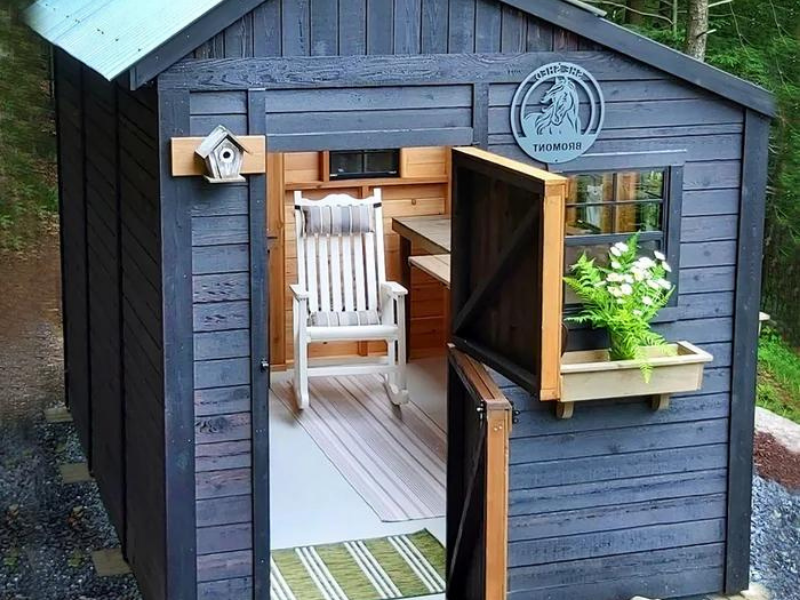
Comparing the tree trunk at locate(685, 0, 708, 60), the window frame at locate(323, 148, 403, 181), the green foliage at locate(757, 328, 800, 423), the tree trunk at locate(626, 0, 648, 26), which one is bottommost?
the green foliage at locate(757, 328, 800, 423)

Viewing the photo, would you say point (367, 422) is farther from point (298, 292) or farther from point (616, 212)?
point (616, 212)

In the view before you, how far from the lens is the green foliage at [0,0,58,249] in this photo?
1295 cm

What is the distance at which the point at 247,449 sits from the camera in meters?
5.14

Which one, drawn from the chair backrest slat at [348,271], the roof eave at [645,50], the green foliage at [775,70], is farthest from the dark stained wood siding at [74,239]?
the green foliage at [775,70]

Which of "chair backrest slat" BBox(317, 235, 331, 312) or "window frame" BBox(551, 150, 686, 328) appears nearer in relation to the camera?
"window frame" BBox(551, 150, 686, 328)

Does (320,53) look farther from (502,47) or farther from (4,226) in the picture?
(4,226)

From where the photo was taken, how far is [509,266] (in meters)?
4.60

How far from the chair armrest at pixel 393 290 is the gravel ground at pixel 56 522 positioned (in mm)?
1930

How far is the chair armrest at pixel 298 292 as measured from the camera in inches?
303

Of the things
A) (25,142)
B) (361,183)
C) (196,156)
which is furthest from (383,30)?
(25,142)

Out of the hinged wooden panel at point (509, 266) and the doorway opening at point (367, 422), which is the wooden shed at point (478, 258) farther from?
the doorway opening at point (367, 422)

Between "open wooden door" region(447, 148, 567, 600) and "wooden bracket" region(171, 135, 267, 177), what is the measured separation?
2.38 feet

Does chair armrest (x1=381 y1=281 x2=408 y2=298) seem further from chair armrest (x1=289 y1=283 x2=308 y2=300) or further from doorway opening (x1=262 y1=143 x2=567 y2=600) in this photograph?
chair armrest (x1=289 y1=283 x2=308 y2=300)

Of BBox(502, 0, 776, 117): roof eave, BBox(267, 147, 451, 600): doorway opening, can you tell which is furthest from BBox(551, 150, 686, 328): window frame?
BBox(267, 147, 451, 600): doorway opening
